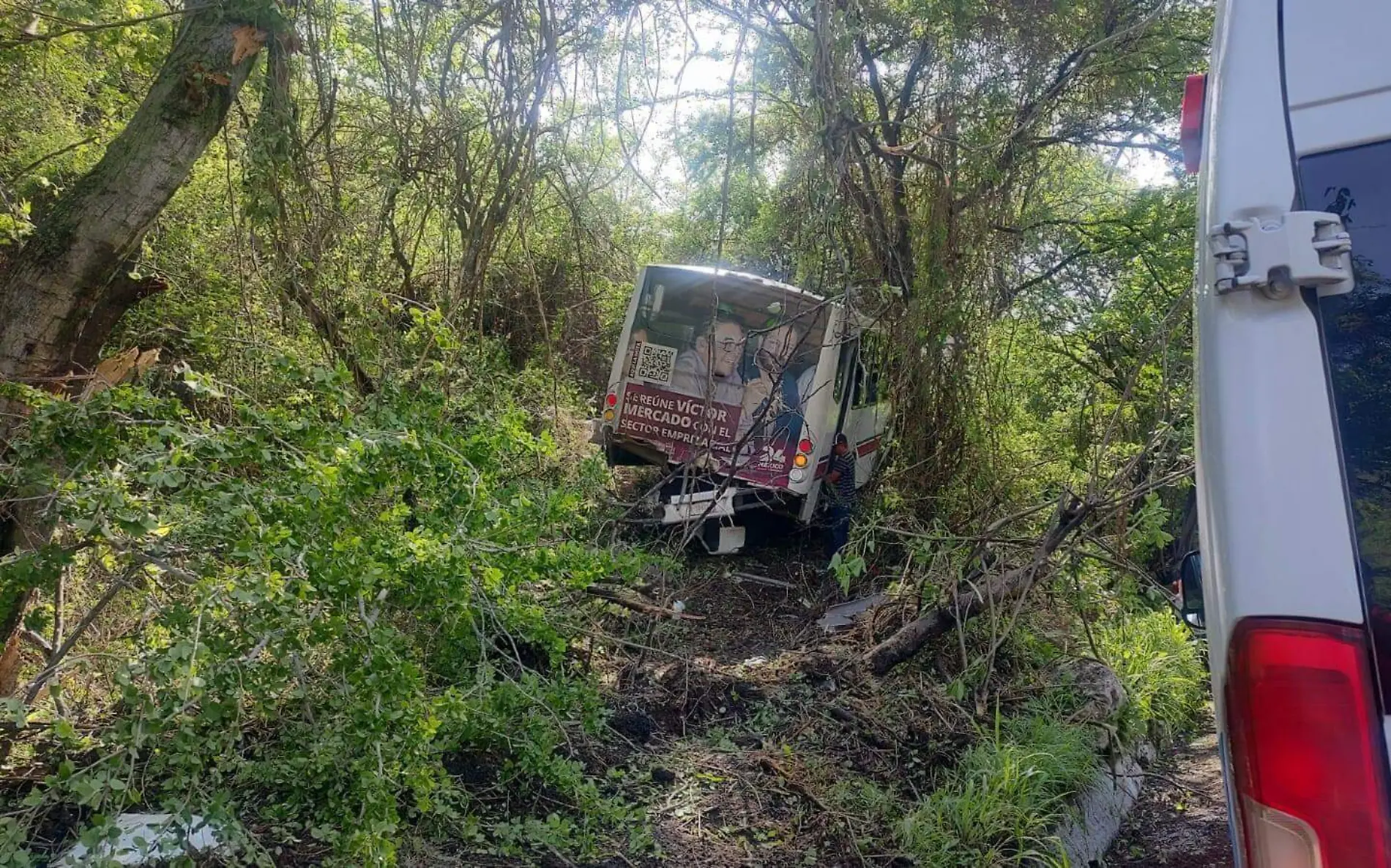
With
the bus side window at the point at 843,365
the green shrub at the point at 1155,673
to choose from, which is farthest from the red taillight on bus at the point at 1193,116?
the bus side window at the point at 843,365

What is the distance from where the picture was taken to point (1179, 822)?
416 cm

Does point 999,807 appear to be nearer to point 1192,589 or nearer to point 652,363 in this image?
point 1192,589

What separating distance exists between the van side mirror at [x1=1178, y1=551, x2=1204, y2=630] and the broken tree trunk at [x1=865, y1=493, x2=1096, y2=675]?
2187 mm

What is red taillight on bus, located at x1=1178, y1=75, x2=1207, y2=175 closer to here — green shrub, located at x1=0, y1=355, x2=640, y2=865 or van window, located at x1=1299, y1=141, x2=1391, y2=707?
van window, located at x1=1299, y1=141, x2=1391, y2=707

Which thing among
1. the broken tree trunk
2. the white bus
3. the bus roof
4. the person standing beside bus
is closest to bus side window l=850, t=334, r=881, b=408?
the white bus

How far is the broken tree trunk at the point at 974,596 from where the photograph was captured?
15.6ft

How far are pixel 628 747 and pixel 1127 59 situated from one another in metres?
6.64

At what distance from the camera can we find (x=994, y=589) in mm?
4965

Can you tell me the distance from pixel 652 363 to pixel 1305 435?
23.6 ft

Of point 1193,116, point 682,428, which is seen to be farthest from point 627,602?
point 1193,116

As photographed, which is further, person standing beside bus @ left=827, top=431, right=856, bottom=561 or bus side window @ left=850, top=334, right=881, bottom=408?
person standing beside bus @ left=827, top=431, right=856, bottom=561

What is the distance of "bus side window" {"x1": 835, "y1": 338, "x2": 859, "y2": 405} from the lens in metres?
7.49

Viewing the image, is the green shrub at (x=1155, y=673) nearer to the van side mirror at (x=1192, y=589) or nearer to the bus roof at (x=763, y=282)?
the van side mirror at (x=1192, y=589)

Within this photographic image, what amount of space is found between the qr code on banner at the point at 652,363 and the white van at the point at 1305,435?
6898 mm
